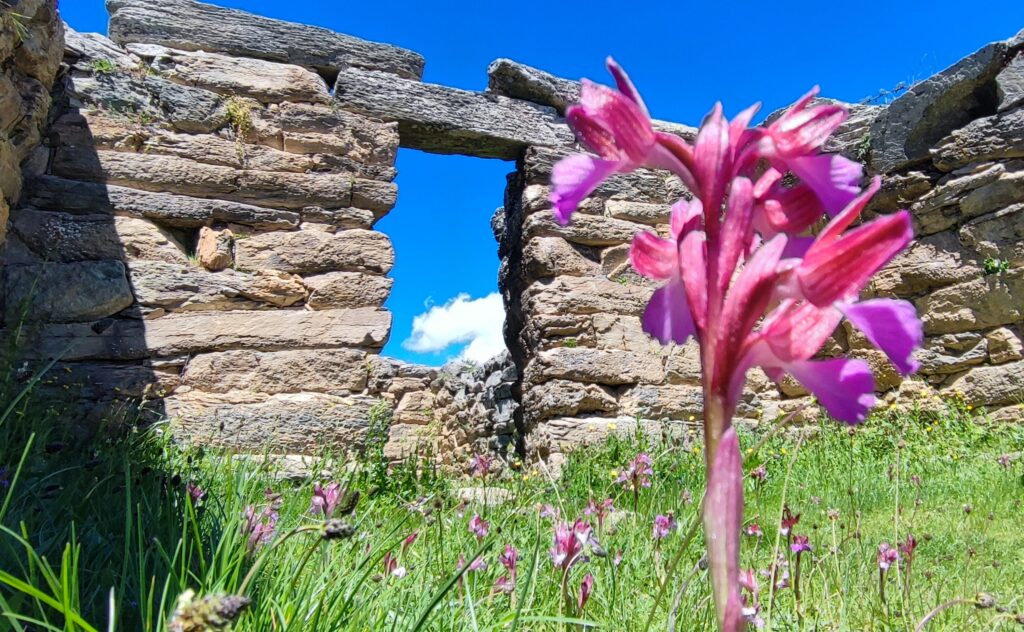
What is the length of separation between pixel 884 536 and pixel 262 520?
8.24 feet

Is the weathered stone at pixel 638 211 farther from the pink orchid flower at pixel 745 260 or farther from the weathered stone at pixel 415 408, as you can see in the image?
the pink orchid flower at pixel 745 260

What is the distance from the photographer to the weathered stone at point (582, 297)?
17.5 ft

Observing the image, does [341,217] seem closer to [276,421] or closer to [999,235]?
[276,421]

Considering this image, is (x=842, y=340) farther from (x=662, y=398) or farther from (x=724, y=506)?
(x=724, y=506)

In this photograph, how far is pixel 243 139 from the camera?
4781mm

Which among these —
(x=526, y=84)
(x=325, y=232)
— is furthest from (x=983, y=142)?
(x=325, y=232)

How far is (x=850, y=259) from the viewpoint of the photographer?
50 cm

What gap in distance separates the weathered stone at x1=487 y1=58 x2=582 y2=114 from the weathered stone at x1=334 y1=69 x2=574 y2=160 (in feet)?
0.31

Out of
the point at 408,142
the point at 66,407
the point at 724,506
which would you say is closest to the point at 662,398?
the point at 408,142

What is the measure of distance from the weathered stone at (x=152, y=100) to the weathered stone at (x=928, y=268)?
5214 millimetres

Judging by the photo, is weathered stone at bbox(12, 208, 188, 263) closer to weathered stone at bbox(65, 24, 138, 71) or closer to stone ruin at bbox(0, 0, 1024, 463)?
stone ruin at bbox(0, 0, 1024, 463)

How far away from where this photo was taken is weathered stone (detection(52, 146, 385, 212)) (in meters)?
4.30

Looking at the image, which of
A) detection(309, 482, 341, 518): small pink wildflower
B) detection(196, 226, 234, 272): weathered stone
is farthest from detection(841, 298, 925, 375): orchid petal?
detection(196, 226, 234, 272): weathered stone

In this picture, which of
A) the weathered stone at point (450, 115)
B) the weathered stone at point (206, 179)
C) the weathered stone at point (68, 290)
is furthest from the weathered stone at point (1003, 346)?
the weathered stone at point (68, 290)
